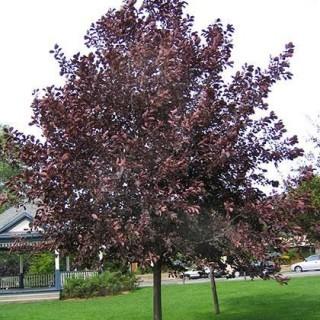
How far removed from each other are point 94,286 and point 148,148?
19787 millimetres

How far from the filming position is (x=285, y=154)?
25.6 ft

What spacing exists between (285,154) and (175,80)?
191 cm

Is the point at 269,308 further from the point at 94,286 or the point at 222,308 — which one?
the point at 94,286

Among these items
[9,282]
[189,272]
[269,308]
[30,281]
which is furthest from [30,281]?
[269,308]

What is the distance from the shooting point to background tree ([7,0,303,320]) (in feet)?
21.7

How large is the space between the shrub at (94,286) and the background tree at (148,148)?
1804 centimetres


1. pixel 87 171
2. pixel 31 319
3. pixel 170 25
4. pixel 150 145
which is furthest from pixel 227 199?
pixel 31 319

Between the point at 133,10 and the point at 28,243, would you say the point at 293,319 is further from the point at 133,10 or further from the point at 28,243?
the point at 133,10

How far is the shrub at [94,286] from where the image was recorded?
25425 millimetres

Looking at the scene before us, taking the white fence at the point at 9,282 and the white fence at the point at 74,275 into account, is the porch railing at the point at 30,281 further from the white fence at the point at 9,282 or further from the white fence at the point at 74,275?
the white fence at the point at 74,275

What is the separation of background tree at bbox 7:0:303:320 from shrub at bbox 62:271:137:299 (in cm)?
1804

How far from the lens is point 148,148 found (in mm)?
6785

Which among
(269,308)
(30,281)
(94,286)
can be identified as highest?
(30,281)

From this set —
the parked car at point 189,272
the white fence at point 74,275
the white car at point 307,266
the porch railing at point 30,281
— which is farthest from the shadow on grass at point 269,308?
the white car at point 307,266
